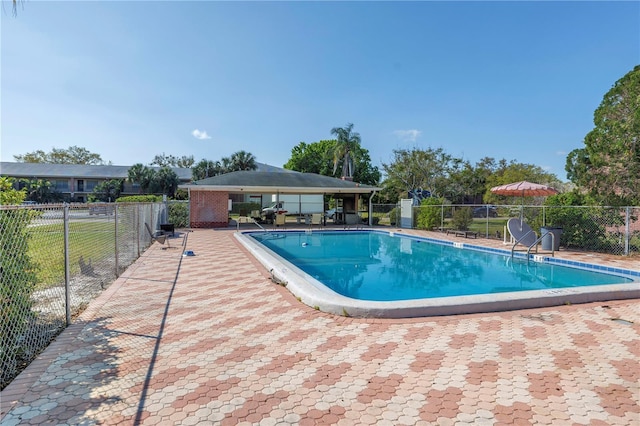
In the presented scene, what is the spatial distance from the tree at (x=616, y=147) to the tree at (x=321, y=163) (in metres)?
34.7

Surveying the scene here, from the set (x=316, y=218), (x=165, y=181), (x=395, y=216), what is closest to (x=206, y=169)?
(x=165, y=181)

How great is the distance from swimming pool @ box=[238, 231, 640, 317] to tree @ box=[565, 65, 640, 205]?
3.84 metres

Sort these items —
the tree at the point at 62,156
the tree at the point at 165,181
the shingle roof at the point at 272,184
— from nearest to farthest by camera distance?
Answer: 1. the shingle roof at the point at 272,184
2. the tree at the point at 165,181
3. the tree at the point at 62,156

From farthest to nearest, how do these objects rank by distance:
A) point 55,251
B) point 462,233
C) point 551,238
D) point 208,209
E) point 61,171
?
point 61,171, point 208,209, point 462,233, point 551,238, point 55,251

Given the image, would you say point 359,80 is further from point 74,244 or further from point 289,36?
point 74,244

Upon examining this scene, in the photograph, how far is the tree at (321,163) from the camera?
47469 mm

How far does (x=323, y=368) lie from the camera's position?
327cm

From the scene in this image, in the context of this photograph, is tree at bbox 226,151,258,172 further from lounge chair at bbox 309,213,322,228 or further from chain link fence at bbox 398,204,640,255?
chain link fence at bbox 398,204,640,255

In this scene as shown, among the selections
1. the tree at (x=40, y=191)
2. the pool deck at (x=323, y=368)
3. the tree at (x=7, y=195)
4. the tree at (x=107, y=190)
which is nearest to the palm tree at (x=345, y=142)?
the tree at (x=107, y=190)

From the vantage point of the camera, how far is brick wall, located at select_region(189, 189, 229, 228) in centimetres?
2016

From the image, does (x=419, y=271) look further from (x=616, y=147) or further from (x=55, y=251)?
(x=55, y=251)

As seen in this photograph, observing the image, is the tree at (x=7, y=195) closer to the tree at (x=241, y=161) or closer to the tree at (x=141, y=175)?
the tree at (x=141, y=175)

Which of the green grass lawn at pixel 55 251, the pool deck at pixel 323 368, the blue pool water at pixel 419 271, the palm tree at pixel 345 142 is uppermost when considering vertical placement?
the palm tree at pixel 345 142

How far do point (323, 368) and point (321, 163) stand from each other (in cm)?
4781
